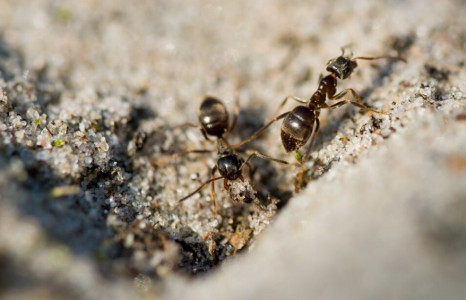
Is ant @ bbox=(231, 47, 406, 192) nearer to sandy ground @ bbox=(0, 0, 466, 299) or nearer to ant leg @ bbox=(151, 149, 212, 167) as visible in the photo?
sandy ground @ bbox=(0, 0, 466, 299)

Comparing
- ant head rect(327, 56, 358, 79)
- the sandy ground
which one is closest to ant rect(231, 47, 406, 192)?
ant head rect(327, 56, 358, 79)

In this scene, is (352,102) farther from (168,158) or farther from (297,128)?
(168,158)

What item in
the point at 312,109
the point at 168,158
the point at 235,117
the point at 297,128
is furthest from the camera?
the point at 235,117

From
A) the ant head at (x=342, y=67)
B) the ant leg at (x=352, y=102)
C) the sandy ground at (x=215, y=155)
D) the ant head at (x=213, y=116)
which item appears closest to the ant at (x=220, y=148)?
the ant head at (x=213, y=116)

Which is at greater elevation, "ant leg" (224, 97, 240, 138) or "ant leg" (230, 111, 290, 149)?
"ant leg" (224, 97, 240, 138)

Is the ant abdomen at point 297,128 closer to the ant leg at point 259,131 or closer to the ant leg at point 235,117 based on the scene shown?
the ant leg at point 259,131

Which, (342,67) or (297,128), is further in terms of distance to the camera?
(342,67)

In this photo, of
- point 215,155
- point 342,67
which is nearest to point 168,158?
point 215,155
